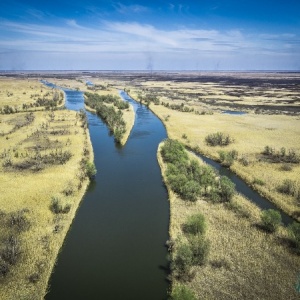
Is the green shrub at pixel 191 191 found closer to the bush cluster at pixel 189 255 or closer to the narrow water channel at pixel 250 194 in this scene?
the narrow water channel at pixel 250 194

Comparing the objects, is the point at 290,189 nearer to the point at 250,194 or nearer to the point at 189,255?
the point at 250,194

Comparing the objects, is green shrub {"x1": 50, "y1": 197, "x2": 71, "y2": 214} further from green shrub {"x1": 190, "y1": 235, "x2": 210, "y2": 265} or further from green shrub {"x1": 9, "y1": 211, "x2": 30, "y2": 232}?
green shrub {"x1": 190, "y1": 235, "x2": 210, "y2": 265}

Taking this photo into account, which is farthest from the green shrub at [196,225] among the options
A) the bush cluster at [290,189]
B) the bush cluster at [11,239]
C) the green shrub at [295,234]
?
the bush cluster at [11,239]

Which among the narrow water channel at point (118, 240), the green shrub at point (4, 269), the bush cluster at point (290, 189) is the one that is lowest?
the narrow water channel at point (118, 240)

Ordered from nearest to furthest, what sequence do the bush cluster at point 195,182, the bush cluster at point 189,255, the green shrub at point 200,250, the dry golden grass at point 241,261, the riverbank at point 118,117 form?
1. the dry golden grass at point 241,261
2. the bush cluster at point 189,255
3. the green shrub at point 200,250
4. the bush cluster at point 195,182
5. the riverbank at point 118,117

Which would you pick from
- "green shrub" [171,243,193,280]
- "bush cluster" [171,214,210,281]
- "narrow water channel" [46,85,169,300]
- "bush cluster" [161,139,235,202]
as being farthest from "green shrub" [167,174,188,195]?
"green shrub" [171,243,193,280]

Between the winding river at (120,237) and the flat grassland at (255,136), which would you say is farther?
the flat grassland at (255,136)

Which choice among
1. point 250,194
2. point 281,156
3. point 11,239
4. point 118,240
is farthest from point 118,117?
point 11,239
